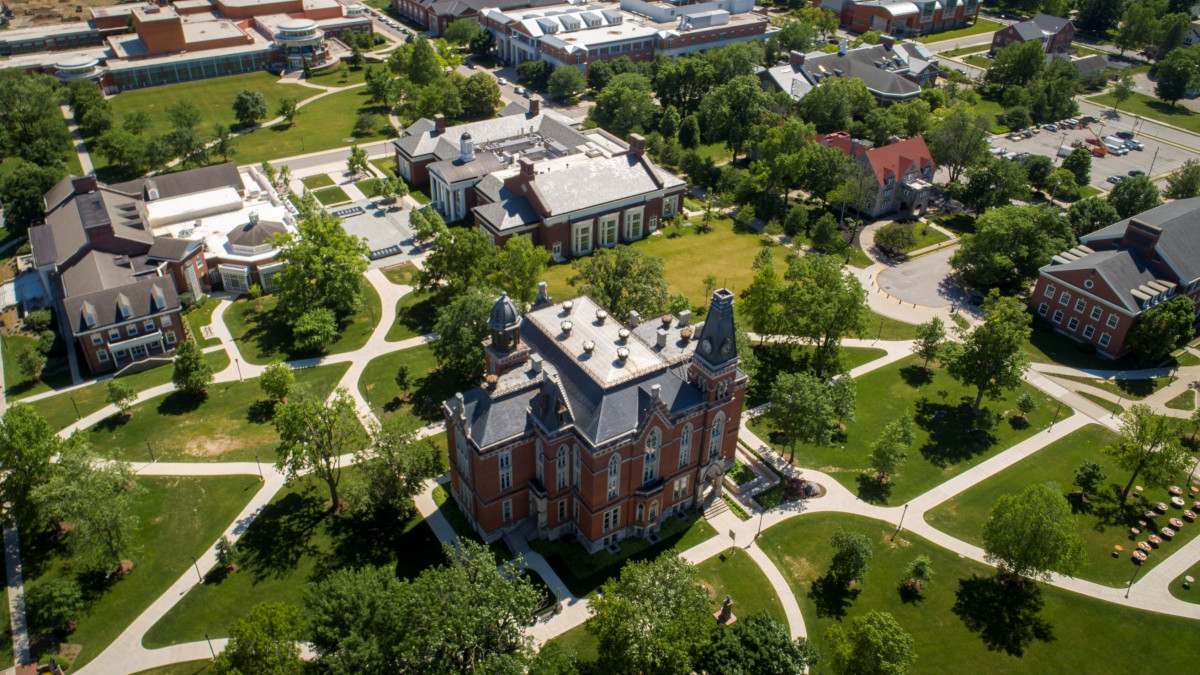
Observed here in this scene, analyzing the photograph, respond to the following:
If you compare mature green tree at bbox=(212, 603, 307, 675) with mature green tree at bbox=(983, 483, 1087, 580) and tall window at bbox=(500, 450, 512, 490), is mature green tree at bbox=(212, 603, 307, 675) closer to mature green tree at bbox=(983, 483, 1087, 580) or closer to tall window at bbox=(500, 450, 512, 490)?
tall window at bbox=(500, 450, 512, 490)

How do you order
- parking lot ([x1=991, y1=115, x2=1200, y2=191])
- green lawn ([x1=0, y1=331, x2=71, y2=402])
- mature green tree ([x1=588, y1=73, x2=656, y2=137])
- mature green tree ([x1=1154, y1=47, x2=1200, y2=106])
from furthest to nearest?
mature green tree ([x1=1154, y1=47, x2=1200, y2=106]) → mature green tree ([x1=588, y1=73, x2=656, y2=137]) → parking lot ([x1=991, y1=115, x2=1200, y2=191]) → green lawn ([x1=0, y1=331, x2=71, y2=402])

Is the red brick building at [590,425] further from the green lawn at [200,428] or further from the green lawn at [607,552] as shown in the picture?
the green lawn at [200,428]

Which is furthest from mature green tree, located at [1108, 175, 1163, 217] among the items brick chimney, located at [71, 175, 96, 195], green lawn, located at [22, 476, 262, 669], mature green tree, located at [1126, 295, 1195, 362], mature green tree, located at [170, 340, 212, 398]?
brick chimney, located at [71, 175, 96, 195]

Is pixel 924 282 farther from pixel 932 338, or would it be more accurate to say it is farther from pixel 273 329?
pixel 273 329

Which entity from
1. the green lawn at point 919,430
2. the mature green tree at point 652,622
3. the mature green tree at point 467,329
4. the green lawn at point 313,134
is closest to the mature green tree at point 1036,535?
the green lawn at point 919,430

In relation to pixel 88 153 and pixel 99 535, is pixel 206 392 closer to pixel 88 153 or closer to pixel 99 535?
pixel 99 535
